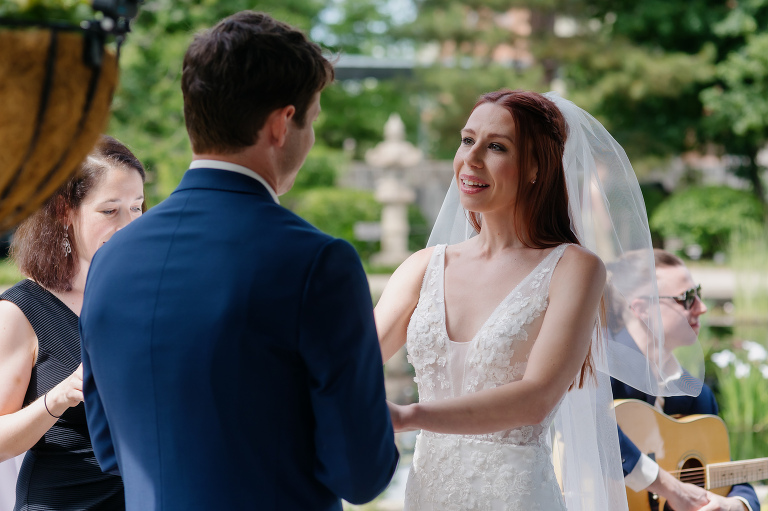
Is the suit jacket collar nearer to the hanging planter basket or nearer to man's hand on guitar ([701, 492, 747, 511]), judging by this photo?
the hanging planter basket

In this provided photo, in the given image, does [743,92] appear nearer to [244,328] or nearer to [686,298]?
[686,298]

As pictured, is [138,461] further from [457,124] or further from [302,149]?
[457,124]

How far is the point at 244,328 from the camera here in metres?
1.26

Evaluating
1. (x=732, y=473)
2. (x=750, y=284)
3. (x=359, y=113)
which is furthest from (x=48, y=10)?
(x=359, y=113)

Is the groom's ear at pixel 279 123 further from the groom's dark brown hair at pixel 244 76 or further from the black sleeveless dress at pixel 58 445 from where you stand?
the black sleeveless dress at pixel 58 445

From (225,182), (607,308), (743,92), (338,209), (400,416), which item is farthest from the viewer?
(338,209)

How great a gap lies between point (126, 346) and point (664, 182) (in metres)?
23.0

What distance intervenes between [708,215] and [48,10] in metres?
17.1

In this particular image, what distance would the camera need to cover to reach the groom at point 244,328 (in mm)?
1266

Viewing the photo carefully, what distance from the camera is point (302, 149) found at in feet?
4.66

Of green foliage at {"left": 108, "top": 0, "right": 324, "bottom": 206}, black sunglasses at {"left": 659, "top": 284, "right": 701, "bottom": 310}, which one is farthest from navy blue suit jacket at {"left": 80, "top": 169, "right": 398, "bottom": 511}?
green foliage at {"left": 108, "top": 0, "right": 324, "bottom": 206}

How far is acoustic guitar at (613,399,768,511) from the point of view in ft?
9.64

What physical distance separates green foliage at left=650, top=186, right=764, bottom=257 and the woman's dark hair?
52.4 ft

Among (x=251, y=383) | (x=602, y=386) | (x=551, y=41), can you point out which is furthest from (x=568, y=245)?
(x=551, y=41)
